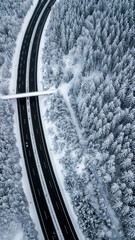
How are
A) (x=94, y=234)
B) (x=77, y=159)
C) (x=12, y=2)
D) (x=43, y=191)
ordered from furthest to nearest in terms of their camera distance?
(x=12, y=2) → (x=77, y=159) → (x=43, y=191) → (x=94, y=234)

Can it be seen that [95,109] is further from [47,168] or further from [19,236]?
[19,236]

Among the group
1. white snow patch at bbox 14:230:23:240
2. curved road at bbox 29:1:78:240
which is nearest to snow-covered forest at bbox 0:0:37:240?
white snow patch at bbox 14:230:23:240

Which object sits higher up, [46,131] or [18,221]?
[46,131]

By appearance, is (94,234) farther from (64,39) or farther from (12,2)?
(12,2)

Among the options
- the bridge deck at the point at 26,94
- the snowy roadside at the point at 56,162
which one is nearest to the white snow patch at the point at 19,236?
the snowy roadside at the point at 56,162

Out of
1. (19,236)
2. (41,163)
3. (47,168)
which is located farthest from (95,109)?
(19,236)

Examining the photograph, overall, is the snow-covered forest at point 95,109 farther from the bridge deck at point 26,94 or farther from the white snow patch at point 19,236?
the white snow patch at point 19,236

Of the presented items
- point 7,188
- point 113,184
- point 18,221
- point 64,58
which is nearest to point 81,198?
point 113,184

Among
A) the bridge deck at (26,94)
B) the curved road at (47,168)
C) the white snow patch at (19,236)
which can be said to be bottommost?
the white snow patch at (19,236)

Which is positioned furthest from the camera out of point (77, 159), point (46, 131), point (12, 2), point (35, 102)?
point (12, 2)
